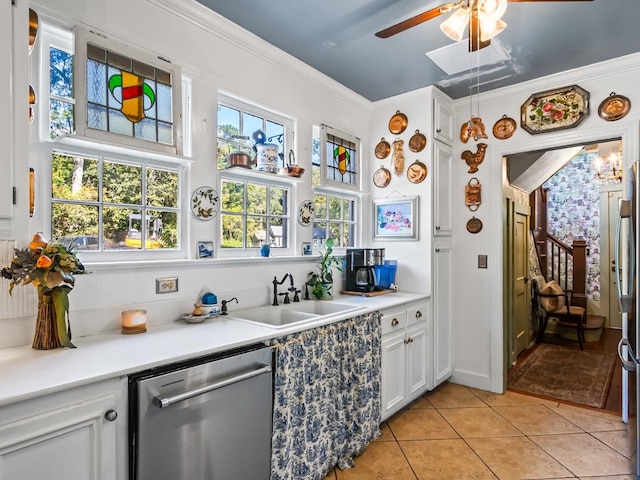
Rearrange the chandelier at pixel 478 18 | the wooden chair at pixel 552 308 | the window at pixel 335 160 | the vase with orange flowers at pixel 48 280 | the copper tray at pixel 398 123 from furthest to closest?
the wooden chair at pixel 552 308
the copper tray at pixel 398 123
the window at pixel 335 160
the chandelier at pixel 478 18
the vase with orange flowers at pixel 48 280

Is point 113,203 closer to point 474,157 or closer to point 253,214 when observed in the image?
point 253,214

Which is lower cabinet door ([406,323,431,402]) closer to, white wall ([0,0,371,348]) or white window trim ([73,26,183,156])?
white wall ([0,0,371,348])

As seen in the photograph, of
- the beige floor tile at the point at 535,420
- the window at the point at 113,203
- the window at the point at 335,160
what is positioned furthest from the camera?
the window at the point at 335,160

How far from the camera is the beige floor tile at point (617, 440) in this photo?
2.36 m

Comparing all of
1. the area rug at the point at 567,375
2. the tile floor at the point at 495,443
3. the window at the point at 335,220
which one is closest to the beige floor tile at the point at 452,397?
the tile floor at the point at 495,443

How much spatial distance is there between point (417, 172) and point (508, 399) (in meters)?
2.01

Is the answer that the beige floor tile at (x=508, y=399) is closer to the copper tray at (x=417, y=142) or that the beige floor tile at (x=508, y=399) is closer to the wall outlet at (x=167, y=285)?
the copper tray at (x=417, y=142)

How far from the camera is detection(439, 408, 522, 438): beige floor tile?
260 centimetres

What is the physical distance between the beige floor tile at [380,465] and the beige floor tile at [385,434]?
5 cm

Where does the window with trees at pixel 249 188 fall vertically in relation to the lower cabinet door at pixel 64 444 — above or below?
above

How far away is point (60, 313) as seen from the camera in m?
1.50

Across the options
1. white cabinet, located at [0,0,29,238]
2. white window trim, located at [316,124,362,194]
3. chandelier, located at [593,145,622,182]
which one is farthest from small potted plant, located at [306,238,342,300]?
chandelier, located at [593,145,622,182]

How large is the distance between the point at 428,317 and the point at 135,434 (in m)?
2.35

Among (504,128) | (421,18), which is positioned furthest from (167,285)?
(504,128)
